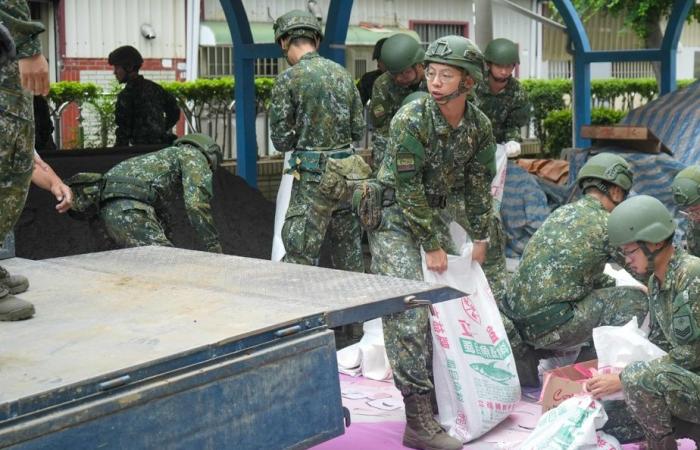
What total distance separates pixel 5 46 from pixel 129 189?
2.58 m

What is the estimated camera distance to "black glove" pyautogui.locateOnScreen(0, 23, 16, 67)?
11.2 ft

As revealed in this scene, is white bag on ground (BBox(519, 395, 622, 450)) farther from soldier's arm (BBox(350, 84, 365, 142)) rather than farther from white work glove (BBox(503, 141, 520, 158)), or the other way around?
white work glove (BBox(503, 141, 520, 158))

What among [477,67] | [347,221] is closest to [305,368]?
[477,67]

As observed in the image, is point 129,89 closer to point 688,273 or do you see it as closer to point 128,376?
point 688,273

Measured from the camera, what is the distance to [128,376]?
283 centimetres

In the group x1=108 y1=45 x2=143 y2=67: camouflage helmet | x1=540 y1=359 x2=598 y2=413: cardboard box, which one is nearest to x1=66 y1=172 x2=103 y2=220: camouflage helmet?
x1=540 y1=359 x2=598 y2=413: cardboard box

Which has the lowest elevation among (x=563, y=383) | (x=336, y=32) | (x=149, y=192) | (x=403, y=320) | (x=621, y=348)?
(x=563, y=383)

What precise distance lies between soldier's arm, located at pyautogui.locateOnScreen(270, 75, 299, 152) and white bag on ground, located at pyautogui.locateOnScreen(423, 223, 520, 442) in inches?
83.5

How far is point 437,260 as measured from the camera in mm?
5012

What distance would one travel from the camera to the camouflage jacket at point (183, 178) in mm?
5852

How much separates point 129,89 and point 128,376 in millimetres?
7858

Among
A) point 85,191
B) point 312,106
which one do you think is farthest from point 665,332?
point 85,191

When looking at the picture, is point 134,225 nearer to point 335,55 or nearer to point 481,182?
point 481,182

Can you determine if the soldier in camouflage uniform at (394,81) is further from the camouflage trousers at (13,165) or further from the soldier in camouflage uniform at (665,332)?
the camouflage trousers at (13,165)
